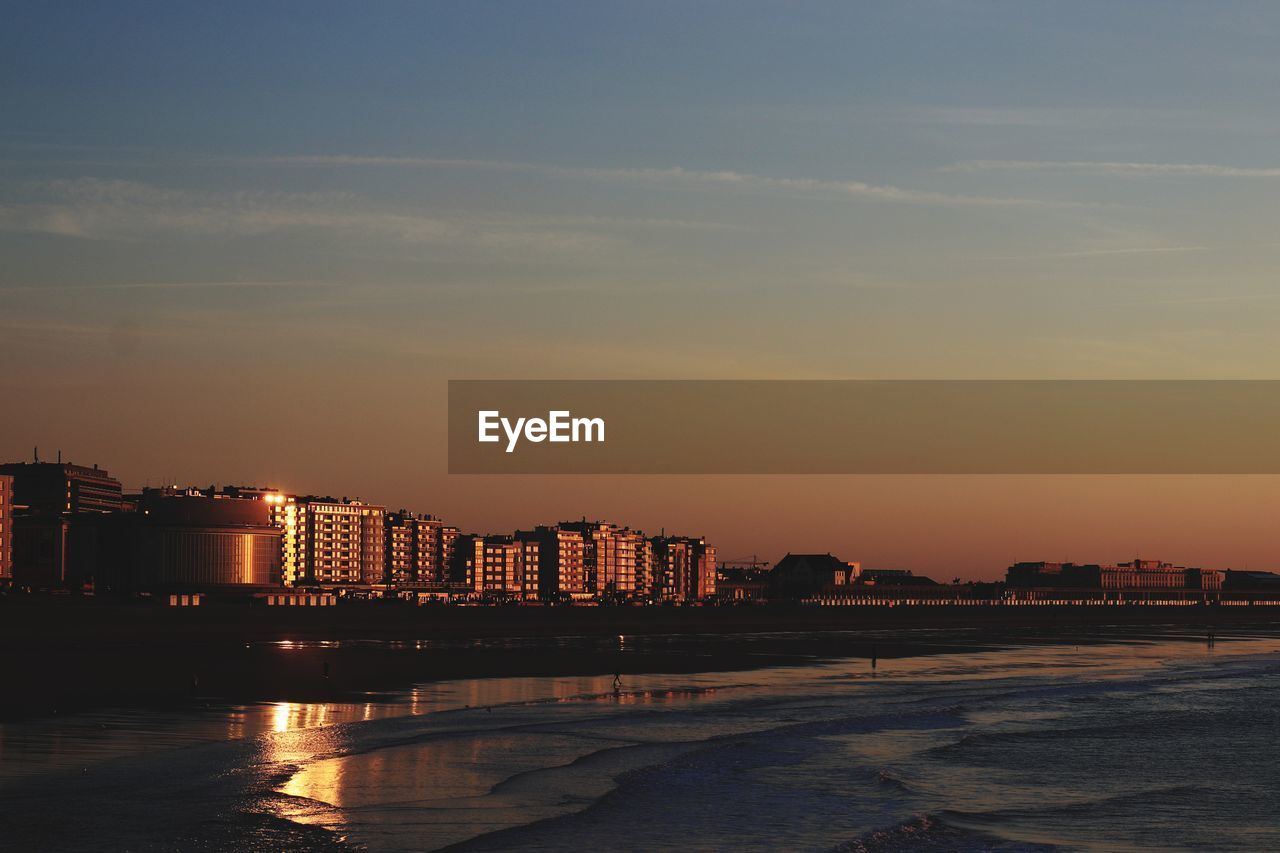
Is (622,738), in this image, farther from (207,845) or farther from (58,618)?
(58,618)

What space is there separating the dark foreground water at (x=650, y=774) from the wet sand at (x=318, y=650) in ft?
19.1

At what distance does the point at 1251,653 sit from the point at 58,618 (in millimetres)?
83489

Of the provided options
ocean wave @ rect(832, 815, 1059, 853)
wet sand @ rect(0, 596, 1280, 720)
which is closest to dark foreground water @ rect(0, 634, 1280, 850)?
ocean wave @ rect(832, 815, 1059, 853)

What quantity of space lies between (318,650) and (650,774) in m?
46.5

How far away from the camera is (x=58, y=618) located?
4486 inches

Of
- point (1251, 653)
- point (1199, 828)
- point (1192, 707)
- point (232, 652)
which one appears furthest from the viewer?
point (1251, 653)

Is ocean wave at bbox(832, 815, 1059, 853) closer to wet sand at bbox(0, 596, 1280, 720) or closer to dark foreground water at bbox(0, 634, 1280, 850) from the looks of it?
dark foreground water at bbox(0, 634, 1280, 850)

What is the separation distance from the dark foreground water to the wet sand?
19.1ft

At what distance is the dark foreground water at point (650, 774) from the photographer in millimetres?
22688

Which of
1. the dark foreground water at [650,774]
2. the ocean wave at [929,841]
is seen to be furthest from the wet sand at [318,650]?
the ocean wave at [929,841]

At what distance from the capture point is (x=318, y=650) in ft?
239

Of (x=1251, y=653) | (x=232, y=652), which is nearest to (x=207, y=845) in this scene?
(x=232, y=652)

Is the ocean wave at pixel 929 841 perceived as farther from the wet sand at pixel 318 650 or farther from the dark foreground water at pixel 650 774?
the wet sand at pixel 318 650

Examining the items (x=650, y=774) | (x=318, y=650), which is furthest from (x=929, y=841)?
(x=318, y=650)
